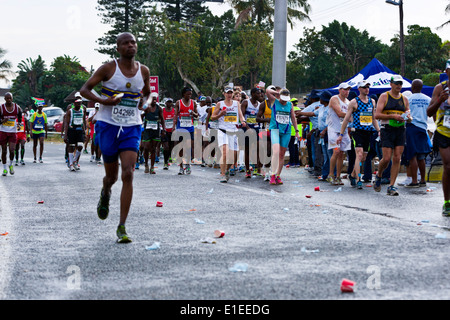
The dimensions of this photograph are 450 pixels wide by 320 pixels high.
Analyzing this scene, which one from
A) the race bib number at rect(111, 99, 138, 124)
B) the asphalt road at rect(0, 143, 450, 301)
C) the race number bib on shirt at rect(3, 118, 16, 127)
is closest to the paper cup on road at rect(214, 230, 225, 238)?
the asphalt road at rect(0, 143, 450, 301)

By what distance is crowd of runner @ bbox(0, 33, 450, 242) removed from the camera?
6.59 meters

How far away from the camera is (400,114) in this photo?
10750 millimetres

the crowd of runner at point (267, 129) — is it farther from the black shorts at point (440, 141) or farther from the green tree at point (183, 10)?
the green tree at point (183, 10)

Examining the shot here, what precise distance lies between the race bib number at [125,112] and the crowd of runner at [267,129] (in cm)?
1

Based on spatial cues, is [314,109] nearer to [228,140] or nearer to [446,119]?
[228,140]

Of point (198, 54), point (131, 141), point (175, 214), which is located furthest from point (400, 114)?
point (198, 54)

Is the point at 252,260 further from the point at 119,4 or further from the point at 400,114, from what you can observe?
the point at 119,4

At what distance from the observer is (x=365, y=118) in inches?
484

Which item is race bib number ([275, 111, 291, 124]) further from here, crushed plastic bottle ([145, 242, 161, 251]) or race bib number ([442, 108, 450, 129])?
crushed plastic bottle ([145, 242, 161, 251])

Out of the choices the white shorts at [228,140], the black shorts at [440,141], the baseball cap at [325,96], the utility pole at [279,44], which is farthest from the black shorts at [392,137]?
Answer: the utility pole at [279,44]

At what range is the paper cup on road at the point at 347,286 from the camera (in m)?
4.16

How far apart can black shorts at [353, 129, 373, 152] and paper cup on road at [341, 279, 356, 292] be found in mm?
8356

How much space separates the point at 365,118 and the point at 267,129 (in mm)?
2987

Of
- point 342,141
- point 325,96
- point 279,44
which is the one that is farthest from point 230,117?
point 279,44
